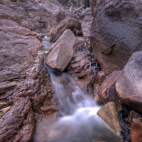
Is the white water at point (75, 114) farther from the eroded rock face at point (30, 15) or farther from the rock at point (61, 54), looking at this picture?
the eroded rock face at point (30, 15)

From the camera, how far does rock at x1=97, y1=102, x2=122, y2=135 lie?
2.91 metres

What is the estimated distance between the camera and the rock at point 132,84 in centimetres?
252

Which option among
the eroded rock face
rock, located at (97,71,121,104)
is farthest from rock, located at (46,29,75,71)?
the eroded rock face

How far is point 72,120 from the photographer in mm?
3393

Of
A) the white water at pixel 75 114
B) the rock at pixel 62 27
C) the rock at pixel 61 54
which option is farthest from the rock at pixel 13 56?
the rock at pixel 62 27

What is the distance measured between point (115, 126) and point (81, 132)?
26.6 inches

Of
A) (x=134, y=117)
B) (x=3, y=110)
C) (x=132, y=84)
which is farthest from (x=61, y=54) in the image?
(x=134, y=117)

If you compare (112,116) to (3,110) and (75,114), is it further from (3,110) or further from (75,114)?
(3,110)

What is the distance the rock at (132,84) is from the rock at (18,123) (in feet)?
5.91

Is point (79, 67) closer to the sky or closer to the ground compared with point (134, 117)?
closer to the sky

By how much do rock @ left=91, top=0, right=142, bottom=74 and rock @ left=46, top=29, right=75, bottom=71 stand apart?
0.84 meters

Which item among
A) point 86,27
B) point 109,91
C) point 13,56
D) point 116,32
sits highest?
point 116,32

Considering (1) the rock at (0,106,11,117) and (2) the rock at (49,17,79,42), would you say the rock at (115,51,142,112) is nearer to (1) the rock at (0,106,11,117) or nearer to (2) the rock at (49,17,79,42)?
(1) the rock at (0,106,11,117)

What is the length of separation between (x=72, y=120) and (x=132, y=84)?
1.54m
